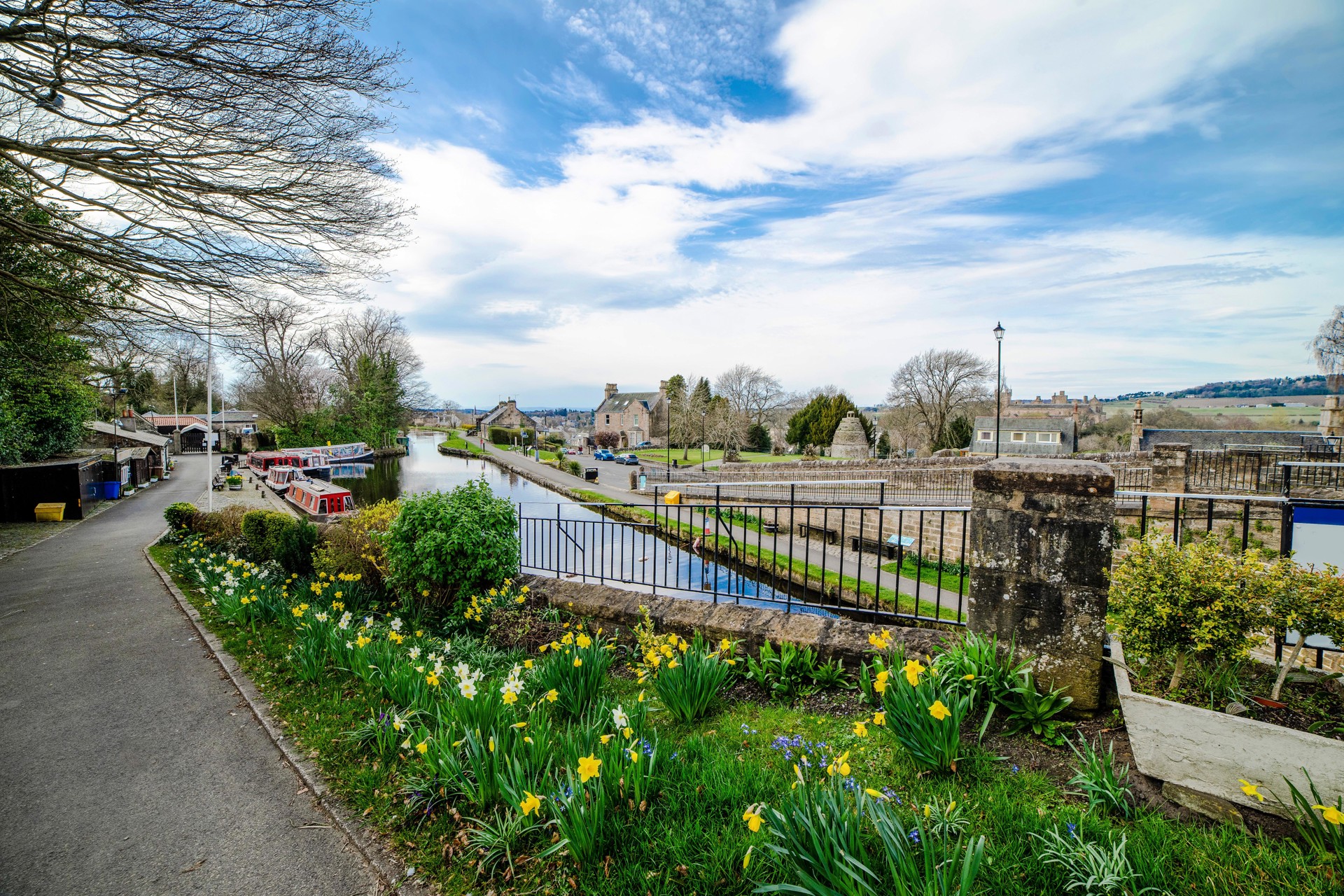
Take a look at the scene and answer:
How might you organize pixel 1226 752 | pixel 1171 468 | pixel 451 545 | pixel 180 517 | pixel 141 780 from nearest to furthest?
pixel 1226 752 < pixel 141 780 < pixel 451 545 < pixel 180 517 < pixel 1171 468

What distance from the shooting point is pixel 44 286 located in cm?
821

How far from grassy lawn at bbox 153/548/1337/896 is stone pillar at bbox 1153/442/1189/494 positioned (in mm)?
16327

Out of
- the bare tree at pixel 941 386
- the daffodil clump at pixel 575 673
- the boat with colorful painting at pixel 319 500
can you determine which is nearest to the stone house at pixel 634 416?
the bare tree at pixel 941 386

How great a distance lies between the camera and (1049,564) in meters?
2.86

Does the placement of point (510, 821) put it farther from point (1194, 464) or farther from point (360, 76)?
point (1194, 464)

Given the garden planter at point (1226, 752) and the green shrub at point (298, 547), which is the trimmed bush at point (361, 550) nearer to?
the green shrub at point (298, 547)


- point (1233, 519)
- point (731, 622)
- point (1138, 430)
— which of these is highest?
point (1138, 430)

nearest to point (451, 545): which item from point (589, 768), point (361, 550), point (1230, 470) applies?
point (361, 550)

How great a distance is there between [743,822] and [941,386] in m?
43.0

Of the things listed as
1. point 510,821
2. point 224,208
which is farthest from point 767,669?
point 224,208

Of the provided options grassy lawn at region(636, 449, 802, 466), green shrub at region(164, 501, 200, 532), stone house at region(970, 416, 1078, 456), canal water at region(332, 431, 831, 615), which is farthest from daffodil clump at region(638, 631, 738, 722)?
stone house at region(970, 416, 1078, 456)

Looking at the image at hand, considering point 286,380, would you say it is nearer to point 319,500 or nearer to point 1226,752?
point 319,500

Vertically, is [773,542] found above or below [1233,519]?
below

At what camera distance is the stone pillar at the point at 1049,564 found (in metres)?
2.79
